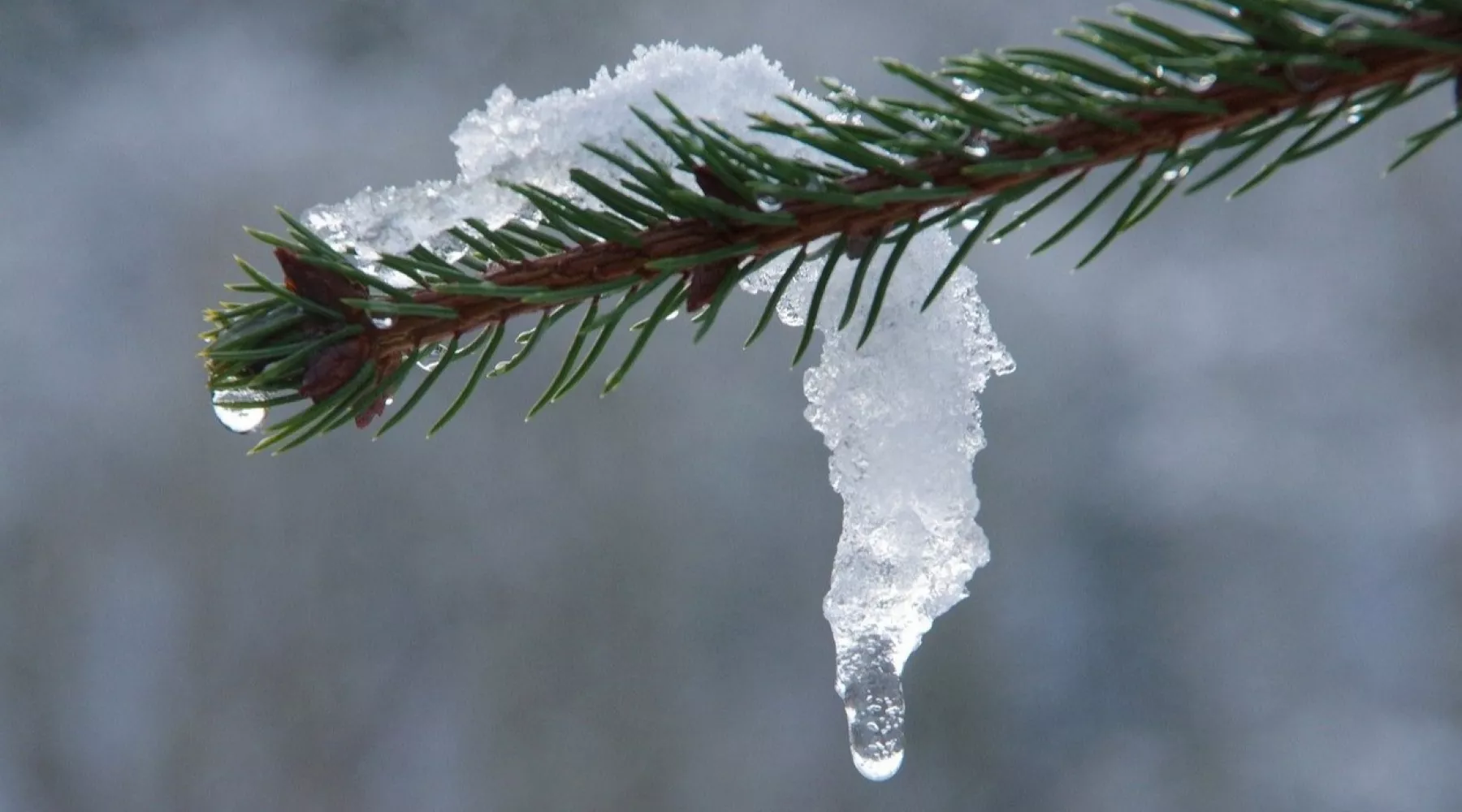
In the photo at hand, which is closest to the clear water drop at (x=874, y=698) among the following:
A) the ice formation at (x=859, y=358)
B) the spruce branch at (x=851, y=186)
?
the ice formation at (x=859, y=358)

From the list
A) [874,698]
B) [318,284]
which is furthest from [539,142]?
[874,698]

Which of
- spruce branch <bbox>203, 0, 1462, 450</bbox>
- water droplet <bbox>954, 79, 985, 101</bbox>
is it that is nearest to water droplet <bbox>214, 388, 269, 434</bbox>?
spruce branch <bbox>203, 0, 1462, 450</bbox>

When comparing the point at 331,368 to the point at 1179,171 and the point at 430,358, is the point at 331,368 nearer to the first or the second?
the point at 430,358

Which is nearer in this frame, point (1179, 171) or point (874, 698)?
point (1179, 171)

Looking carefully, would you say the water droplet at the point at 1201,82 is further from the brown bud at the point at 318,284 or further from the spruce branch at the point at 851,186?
the brown bud at the point at 318,284

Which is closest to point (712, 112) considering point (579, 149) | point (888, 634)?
point (579, 149)

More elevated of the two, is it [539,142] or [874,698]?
[539,142]

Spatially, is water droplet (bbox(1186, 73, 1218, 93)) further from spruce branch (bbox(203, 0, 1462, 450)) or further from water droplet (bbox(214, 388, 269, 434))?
water droplet (bbox(214, 388, 269, 434))
